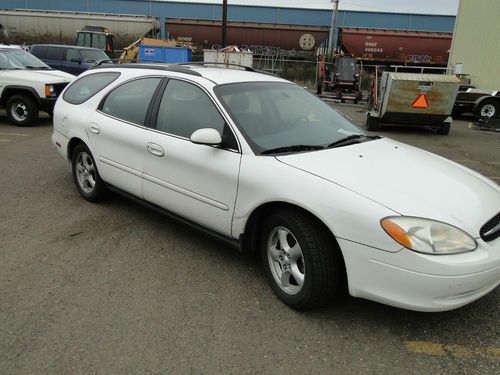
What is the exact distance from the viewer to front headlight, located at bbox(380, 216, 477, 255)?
2.52 metres

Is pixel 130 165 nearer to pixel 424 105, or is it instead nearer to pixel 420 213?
pixel 420 213

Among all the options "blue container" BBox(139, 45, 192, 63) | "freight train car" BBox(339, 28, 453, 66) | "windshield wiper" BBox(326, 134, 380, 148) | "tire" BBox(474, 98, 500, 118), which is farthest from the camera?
"freight train car" BBox(339, 28, 453, 66)

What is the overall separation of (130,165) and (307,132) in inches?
67.9

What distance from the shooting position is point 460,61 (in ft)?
73.2

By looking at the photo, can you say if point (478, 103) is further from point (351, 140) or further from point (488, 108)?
point (351, 140)

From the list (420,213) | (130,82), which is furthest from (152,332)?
(130,82)

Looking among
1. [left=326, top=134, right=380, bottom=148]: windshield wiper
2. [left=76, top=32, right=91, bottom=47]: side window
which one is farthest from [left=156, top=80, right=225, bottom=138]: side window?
[left=76, top=32, right=91, bottom=47]: side window

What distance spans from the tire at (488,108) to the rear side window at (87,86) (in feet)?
46.0

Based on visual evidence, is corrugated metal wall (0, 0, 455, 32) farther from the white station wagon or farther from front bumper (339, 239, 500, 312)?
front bumper (339, 239, 500, 312)

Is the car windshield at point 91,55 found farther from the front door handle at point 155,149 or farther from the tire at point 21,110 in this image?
the front door handle at point 155,149

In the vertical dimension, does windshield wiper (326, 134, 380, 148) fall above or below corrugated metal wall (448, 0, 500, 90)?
below

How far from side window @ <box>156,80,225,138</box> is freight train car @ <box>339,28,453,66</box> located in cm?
2866

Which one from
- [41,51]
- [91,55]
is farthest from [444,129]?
[41,51]

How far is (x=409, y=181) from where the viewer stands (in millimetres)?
2980
